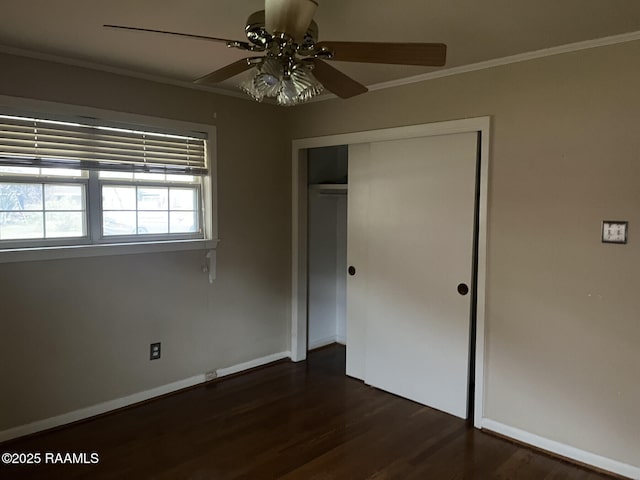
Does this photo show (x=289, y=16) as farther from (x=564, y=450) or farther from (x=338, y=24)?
(x=564, y=450)

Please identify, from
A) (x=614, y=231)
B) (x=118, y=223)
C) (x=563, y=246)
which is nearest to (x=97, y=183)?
(x=118, y=223)

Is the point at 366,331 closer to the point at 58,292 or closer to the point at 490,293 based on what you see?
the point at 490,293

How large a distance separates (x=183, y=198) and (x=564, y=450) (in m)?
3.06

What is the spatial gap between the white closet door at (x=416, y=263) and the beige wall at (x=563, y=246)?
0.21 m

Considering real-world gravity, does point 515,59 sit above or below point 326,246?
above

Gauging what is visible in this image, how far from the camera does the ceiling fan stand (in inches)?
61.9

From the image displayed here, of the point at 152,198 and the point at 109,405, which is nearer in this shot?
the point at 109,405

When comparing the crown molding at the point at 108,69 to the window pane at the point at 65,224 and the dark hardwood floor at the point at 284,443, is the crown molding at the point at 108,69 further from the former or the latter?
the dark hardwood floor at the point at 284,443

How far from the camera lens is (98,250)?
3078 mm

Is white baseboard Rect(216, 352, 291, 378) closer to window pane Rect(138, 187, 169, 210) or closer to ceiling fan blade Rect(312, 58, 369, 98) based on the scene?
window pane Rect(138, 187, 169, 210)

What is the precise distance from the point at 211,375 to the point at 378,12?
9.69ft

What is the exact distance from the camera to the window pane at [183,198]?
354 centimetres

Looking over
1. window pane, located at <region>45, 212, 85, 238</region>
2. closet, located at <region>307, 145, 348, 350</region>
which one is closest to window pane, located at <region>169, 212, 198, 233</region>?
window pane, located at <region>45, 212, 85, 238</region>

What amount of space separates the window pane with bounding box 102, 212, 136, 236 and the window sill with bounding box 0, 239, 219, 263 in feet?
0.33
